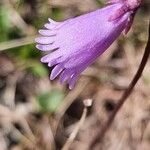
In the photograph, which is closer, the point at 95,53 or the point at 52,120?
the point at 95,53

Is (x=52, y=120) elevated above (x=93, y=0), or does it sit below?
below

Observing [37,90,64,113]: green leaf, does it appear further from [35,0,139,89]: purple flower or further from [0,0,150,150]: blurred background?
[35,0,139,89]: purple flower

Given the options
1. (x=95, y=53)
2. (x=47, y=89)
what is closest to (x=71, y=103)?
(x=47, y=89)

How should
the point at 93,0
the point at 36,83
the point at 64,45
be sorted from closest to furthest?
the point at 64,45 → the point at 36,83 → the point at 93,0

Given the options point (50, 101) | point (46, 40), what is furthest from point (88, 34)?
point (50, 101)

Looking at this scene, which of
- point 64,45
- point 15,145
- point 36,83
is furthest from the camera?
point 36,83

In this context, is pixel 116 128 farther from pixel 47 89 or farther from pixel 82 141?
pixel 47 89

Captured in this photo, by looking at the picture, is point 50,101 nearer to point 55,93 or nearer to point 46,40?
point 55,93

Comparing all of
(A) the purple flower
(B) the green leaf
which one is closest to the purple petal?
(A) the purple flower
